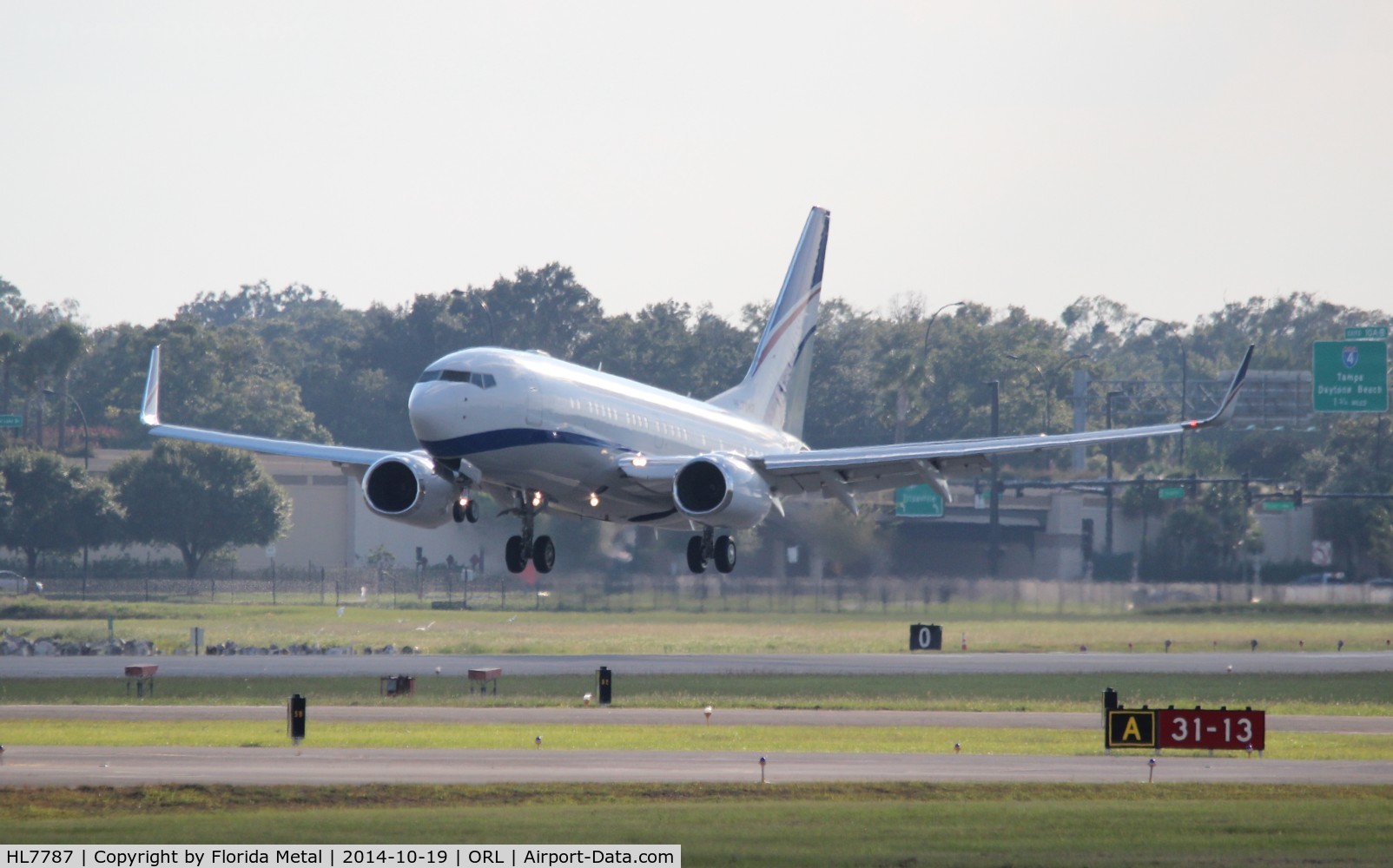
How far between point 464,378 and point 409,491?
3980 millimetres

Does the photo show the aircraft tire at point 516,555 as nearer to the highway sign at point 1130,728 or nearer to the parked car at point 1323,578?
the highway sign at point 1130,728

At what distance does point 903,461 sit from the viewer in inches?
1864

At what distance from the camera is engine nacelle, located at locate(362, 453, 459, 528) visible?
1630 inches

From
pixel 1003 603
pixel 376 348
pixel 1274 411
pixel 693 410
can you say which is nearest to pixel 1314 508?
pixel 1274 411

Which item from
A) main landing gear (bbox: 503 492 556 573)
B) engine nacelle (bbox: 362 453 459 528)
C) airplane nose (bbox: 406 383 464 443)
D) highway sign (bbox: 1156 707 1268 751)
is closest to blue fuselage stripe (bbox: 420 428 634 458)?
airplane nose (bbox: 406 383 464 443)

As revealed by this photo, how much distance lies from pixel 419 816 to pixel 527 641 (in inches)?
1470

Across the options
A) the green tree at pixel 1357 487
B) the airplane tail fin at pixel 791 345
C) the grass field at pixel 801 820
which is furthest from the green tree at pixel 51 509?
the grass field at pixel 801 820

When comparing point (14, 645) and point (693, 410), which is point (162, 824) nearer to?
point (693, 410)

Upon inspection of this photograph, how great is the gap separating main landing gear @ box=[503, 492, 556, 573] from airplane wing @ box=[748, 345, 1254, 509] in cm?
590

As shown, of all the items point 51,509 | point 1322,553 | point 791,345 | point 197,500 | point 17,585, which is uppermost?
point 791,345

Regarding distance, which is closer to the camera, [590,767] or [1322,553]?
[590,767]

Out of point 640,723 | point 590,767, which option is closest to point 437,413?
point 640,723

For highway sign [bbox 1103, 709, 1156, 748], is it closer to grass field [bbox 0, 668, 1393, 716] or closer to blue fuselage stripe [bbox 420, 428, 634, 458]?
grass field [bbox 0, 668, 1393, 716]
